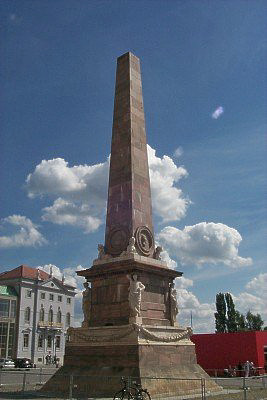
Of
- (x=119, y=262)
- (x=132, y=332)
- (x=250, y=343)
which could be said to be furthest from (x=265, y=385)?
(x=250, y=343)

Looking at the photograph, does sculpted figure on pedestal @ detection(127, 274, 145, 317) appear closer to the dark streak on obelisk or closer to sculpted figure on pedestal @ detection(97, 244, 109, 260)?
the dark streak on obelisk

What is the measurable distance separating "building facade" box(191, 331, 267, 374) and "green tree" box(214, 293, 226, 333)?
33079 mm

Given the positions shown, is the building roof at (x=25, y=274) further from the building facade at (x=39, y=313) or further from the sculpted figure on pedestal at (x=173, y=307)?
the sculpted figure on pedestal at (x=173, y=307)

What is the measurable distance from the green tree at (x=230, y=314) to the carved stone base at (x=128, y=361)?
49228 mm

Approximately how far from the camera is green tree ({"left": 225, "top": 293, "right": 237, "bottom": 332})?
65.3 metres

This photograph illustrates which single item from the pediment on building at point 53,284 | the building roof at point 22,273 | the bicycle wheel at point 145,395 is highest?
the building roof at point 22,273

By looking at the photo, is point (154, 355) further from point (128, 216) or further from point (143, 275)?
point (128, 216)

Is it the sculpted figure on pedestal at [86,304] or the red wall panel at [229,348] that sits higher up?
the sculpted figure on pedestal at [86,304]

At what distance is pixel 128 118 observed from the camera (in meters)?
21.6

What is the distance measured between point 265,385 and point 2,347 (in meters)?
48.9

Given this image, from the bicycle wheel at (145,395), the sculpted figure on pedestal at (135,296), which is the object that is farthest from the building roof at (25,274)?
the bicycle wheel at (145,395)

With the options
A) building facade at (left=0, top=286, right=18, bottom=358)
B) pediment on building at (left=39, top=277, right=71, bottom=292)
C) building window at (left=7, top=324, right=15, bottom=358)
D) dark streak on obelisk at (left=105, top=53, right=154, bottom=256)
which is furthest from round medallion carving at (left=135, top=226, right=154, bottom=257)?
pediment on building at (left=39, top=277, right=71, bottom=292)

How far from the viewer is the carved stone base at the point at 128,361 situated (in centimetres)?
1572

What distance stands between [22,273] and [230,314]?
3206cm
